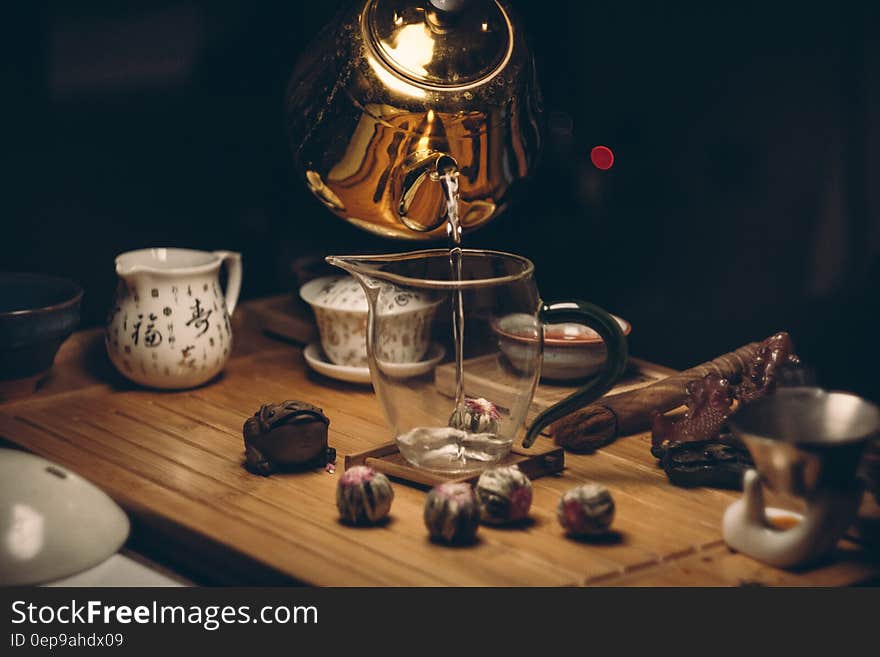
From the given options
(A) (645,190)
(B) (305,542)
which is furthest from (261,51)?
(B) (305,542)

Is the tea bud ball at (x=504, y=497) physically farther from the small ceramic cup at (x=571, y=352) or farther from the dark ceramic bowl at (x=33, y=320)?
the dark ceramic bowl at (x=33, y=320)

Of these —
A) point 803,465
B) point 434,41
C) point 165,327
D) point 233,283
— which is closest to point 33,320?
point 165,327

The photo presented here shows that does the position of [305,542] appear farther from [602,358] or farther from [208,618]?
[602,358]

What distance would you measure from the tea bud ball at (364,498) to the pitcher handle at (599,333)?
149 mm

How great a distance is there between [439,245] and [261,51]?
1.14 feet

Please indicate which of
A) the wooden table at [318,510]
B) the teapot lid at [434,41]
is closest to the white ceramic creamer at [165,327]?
the wooden table at [318,510]

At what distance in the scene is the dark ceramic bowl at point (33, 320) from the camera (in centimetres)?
117

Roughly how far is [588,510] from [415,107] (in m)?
0.43

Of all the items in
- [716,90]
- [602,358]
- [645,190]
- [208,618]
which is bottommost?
[208,618]

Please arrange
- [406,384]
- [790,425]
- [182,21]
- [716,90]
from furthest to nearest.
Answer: [182,21], [716,90], [406,384], [790,425]

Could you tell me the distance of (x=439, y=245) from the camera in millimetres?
1355

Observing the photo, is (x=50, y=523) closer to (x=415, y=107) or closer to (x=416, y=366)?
(x=416, y=366)

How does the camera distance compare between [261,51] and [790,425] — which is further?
[261,51]

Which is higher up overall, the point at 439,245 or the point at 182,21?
the point at 182,21
